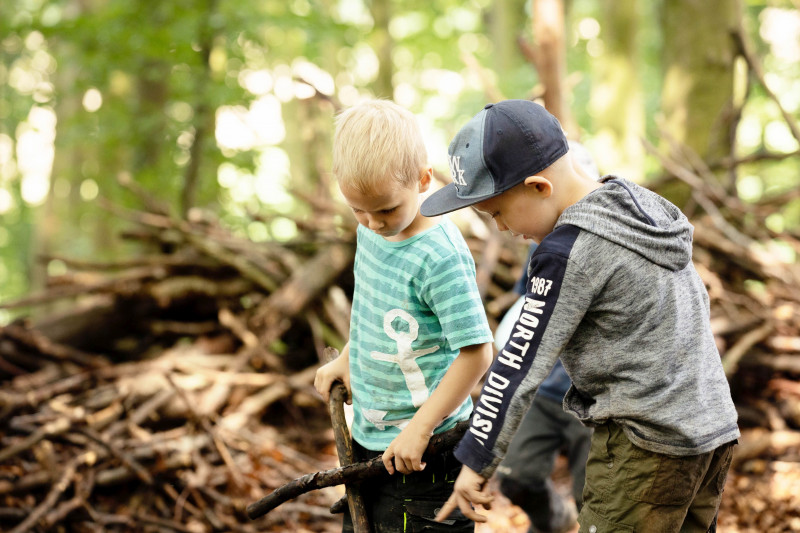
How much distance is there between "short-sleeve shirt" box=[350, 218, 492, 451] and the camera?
68.6 inches

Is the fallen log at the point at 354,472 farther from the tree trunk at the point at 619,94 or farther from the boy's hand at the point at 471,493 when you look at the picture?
the tree trunk at the point at 619,94

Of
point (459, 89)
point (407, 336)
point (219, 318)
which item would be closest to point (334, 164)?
point (407, 336)

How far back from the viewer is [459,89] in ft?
56.1

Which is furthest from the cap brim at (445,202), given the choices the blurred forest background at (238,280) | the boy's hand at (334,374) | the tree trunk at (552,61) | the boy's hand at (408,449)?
the tree trunk at (552,61)

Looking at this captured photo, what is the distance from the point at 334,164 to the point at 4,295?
21172mm

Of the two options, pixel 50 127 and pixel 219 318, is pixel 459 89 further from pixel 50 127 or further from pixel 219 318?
pixel 219 318

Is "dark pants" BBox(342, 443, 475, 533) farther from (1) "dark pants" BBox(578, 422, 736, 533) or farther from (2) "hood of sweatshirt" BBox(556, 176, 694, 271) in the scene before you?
(2) "hood of sweatshirt" BBox(556, 176, 694, 271)

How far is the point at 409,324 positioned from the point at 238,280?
3.62 m

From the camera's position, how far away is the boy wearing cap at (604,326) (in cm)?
158

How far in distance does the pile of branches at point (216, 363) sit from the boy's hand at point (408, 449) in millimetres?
2000

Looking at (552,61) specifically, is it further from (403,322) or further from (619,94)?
(619,94)

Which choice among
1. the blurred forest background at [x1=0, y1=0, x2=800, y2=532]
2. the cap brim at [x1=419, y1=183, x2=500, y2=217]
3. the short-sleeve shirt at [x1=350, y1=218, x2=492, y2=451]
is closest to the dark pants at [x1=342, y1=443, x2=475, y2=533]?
the short-sleeve shirt at [x1=350, y1=218, x2=492, y2=451]

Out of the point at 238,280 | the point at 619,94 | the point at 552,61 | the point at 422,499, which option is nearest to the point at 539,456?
the point at 422,499

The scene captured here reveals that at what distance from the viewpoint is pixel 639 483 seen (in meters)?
1.69
